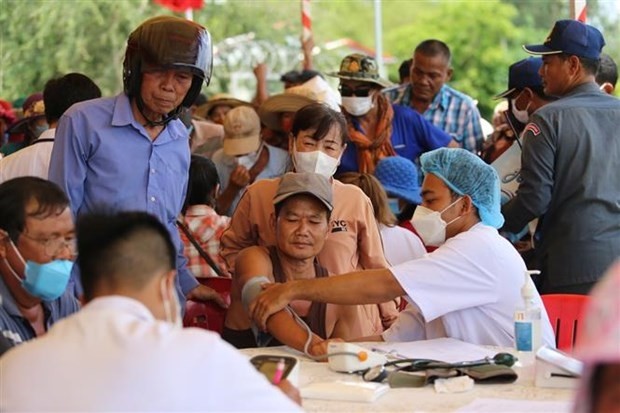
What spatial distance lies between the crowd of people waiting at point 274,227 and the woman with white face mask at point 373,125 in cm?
1

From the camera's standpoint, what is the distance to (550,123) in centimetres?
527

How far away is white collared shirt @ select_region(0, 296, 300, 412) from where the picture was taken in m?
2.28

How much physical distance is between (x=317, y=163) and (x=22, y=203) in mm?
1627

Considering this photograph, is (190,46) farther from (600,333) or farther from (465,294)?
(600,333)

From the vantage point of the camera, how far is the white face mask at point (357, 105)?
6.40 meters

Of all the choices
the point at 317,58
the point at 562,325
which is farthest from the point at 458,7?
the point at 562,325

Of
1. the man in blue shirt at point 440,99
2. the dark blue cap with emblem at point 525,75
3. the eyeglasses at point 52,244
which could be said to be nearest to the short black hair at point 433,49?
the man in blue shirt at point 440,99

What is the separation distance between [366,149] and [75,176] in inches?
91.8

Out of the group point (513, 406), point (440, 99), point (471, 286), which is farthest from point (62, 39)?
point (513, 406)

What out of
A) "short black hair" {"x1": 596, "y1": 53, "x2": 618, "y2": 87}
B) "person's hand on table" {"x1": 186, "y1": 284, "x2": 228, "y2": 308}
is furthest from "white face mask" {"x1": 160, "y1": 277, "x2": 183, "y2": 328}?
"short black hair" {"x1": 596, "y1": 53, "x2": 618, "y2": 87}

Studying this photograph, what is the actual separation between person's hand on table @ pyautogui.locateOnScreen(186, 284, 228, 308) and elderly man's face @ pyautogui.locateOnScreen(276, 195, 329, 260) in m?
0.53

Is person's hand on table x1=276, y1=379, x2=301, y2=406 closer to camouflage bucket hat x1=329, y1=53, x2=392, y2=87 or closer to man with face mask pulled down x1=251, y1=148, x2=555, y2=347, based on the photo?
man with face mask pulled down x1=251, y1=148, x2=555, y2=347

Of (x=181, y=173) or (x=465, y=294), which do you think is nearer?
(x=465, y=294)

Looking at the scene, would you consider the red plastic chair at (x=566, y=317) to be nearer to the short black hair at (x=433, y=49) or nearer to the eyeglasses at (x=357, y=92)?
the eyeglasses at (x=357, y=92)
